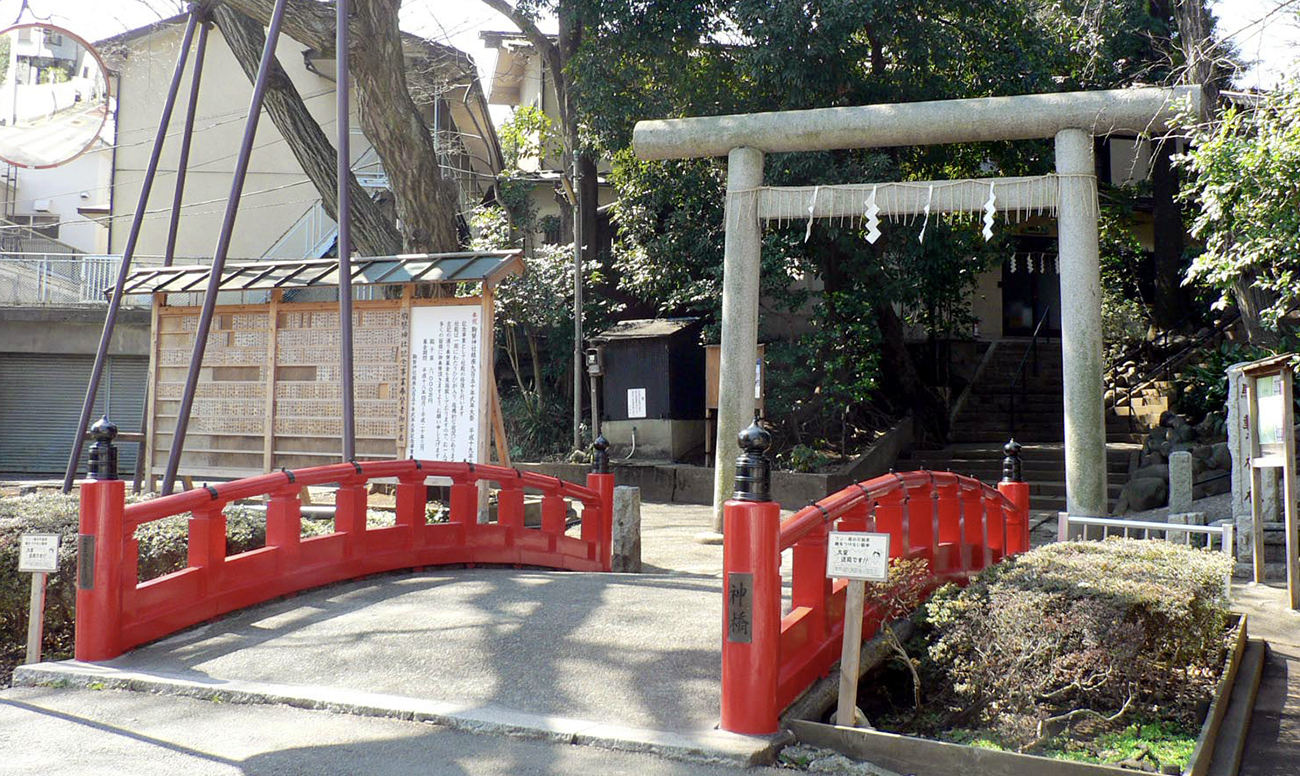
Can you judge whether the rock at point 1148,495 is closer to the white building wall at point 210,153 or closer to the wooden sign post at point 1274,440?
the wooden sign post at point 1274,440

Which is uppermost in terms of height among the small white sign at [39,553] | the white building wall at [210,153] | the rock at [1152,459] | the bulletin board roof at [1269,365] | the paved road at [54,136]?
the white building wall at [210,153]

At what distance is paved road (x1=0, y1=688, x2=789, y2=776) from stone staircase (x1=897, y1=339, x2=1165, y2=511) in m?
12.4

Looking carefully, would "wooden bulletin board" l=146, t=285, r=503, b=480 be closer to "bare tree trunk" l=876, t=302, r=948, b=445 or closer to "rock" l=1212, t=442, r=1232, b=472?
"rock" l=1212, t=442, r=1232, b=472

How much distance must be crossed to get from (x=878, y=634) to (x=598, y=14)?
13.3 m

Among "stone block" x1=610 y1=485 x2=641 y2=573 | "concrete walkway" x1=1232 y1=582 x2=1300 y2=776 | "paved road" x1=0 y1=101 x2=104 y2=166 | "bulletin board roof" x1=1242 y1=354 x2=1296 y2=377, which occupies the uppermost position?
"paved road" x1=0 y1=101 x2=104 y2=166

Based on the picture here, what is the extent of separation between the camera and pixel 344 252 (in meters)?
9.34

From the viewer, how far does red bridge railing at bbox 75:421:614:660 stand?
6.12 m

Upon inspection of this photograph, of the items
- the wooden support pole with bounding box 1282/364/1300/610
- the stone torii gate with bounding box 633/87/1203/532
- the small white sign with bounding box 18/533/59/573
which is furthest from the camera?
the stone torii gate with bounding box 633/87/1203/532

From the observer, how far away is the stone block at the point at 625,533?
983cm

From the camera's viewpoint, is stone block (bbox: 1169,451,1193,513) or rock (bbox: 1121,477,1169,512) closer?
stone block (bbox: 1169,451,1193,513)

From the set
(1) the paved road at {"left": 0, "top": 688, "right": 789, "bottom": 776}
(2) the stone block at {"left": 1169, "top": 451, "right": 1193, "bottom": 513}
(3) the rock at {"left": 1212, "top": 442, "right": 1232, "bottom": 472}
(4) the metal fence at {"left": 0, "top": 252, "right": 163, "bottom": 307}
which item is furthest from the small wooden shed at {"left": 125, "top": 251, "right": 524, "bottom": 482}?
(4) the metal fence at {"left": 0, "top": 252, "right": 163, "bottom": 307}

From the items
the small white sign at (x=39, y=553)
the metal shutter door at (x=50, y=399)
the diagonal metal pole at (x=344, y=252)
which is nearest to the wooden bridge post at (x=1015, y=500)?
the diagonal metal pole at (x=344, y=252)

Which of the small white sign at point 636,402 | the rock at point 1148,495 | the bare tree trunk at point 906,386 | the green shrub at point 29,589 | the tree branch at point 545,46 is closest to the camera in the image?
the green shrub at point 29,589

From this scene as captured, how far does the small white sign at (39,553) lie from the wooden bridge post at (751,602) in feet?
12.7
